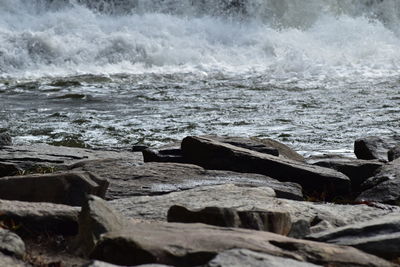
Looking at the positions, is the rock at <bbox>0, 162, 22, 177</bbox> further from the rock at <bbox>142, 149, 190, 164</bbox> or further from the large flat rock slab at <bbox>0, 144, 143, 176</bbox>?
the rock at <bbox>142, 149, 190, 164</bbox>

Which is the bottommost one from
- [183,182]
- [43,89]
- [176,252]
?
[43,89]

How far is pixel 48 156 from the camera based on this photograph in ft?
23.1

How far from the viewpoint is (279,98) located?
1253 centimetres

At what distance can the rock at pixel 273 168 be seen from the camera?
6180 millimetres

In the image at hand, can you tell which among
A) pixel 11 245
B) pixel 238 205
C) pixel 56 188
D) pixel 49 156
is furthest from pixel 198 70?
pixel 11 245

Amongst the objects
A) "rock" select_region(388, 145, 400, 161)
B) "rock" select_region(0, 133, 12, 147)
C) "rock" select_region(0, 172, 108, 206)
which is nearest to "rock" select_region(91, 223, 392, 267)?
"rock" select_region(0, 172, 108, 206)

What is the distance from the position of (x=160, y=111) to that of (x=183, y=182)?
227 inches

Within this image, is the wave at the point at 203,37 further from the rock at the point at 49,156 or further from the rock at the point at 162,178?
the rock at the point at 162,178

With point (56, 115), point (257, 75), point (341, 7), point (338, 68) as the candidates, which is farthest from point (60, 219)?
point (341, 7)

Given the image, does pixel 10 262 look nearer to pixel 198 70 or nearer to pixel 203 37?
pixel 198 70

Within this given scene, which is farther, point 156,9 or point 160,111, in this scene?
point 156,9

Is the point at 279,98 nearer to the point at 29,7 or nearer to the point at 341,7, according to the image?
the point at 29,7

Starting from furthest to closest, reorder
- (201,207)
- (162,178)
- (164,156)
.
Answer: (164,156) < (162,178) < (201,207)

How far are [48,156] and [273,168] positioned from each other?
6.40ft
